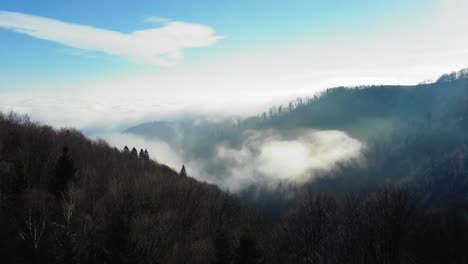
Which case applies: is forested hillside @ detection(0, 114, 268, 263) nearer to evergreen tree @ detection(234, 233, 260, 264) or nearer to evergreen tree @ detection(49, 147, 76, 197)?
evergreen tree @ detection(49, 147, 76, 197)

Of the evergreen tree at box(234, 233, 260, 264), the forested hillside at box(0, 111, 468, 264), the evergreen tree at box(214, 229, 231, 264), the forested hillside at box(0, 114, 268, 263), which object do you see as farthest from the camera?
the evergreen tree at box(214, 229, 231, 264)

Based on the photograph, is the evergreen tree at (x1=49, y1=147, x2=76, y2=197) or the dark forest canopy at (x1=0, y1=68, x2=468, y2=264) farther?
the evergreen tree at (x1=49, y1=147, x2=76, y2=197)

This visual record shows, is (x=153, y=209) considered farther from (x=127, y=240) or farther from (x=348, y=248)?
(x=348, y=248)

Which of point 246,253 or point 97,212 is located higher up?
point 97,212

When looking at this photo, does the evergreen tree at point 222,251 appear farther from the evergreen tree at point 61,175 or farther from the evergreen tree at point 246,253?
the evergreen tree at point 61,175

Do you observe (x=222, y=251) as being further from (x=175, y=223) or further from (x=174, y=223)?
(x=175, y=223)

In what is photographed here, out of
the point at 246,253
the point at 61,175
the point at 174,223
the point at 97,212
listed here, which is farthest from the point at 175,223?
the point at 246,253

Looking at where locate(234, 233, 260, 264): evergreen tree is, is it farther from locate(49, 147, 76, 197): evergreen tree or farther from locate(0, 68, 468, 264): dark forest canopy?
locate(49, 147, 76, 197): evergreen tree

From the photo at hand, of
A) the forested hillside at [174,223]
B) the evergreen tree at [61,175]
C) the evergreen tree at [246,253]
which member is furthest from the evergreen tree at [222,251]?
the evergreen tree at [61,175]

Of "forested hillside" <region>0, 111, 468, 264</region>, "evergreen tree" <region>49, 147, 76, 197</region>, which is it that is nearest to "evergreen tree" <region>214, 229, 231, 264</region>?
"forested hillside" <region>0, 111, 468, 264</region>

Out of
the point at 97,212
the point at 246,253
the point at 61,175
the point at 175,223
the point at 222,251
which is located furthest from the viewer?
the point at 175,223

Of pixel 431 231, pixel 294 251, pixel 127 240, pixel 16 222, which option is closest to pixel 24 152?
pixel 16 222

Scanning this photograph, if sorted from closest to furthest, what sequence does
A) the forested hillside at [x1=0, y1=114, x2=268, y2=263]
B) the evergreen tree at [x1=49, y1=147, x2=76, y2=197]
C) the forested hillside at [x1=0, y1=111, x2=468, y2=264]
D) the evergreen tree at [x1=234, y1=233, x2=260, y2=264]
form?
1. the forested hillside at [x1=0, y1=111, x2=468, y2=264]
2. the evergreen tree at [x1=234, y1=233, x2=260, y2=264]
3. the forested hillside at [x1=0, y1=114, x2=268, y2=263]
4. the evergreen tree at [x1=49, y1=147, x2=76, y2=197]

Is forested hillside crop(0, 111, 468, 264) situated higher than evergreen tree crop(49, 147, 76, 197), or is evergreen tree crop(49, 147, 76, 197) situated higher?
evergreen tree crop(49, 147, 76, 197)
